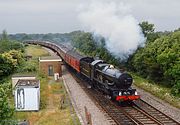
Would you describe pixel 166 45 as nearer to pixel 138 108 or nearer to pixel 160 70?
pixel 160 70

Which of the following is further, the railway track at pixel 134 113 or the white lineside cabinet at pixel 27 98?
the white lineside cabinet at pixel 27 98

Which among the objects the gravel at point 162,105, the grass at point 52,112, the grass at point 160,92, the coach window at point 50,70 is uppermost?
the coach window at point 50,70

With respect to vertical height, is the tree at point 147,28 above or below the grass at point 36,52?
above

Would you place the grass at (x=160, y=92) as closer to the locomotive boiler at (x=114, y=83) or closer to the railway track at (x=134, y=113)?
the railway track at (x=134, y=113)

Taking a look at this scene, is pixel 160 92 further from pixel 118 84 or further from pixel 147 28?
pixel 147 28

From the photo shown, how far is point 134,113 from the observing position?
935 inches

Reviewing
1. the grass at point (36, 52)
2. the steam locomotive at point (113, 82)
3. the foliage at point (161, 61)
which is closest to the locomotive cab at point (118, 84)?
the steam locomotive at point (113, 82)

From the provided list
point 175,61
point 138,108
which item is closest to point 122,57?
point 175,61

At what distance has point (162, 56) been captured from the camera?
106ft

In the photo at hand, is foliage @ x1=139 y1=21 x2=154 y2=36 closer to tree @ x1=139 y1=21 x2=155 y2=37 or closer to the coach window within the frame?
tree @ x1=139 y1=21 x2=155 y2=37

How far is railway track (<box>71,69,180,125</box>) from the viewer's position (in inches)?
835

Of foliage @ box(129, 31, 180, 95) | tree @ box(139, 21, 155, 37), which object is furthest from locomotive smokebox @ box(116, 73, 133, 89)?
tree @ box(139, 21, 155, 37)

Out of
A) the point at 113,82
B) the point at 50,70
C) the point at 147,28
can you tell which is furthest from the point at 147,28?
the point at 113,82

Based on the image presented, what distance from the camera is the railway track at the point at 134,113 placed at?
21219mm
